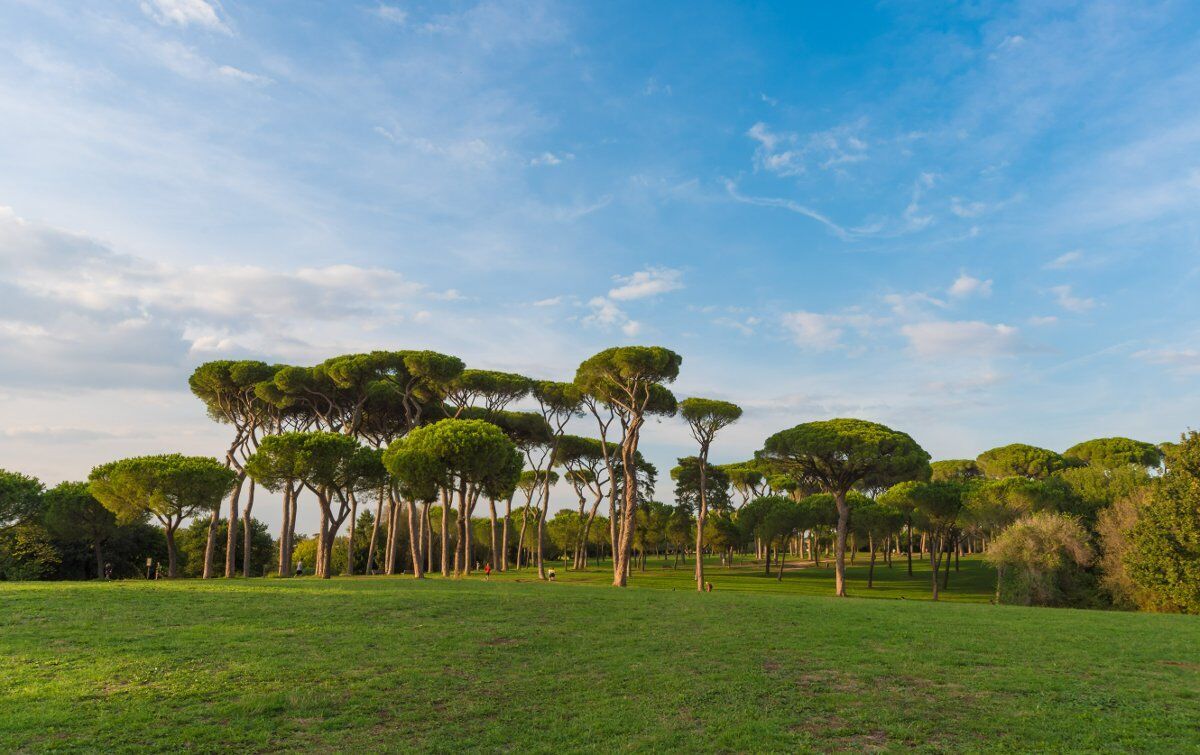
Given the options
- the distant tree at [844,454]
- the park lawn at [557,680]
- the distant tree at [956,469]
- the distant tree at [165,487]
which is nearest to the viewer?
the park lawn at [557,680]

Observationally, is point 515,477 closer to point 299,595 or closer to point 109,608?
point 299,595

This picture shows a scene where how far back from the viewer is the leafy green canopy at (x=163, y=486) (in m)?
42.8

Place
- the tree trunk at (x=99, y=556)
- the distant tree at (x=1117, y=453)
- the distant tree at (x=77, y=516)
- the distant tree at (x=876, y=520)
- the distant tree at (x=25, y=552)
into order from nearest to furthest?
1. the distant tree at (x=25, y=552)
2. the distant tree at (x=77, y=516)
3. the tree trunk at (x=99, y=556)
4. the distant tree at (x=876, y=520)
5. the distant tree at (x=1117, y=453)

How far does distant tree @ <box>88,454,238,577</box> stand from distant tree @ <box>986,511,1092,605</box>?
52282 mm

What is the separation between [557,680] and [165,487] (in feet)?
135

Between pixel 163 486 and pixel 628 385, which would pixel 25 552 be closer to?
pixel 163 486

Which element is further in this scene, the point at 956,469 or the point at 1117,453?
the point at 956,469

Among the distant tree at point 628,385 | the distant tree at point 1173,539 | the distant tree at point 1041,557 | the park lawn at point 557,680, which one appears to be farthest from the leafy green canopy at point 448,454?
the distant tree at point 1173,539

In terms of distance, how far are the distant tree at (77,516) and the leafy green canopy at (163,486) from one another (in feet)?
24.2

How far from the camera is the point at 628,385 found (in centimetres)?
4775

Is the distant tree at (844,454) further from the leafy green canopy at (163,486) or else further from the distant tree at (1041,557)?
the leafy green canopy at (163,486)

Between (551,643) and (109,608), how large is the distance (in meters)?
13.4

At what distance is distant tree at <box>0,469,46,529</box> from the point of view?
47.1 meters

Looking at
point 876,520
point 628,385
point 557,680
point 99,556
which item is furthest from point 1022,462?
point 99,556
